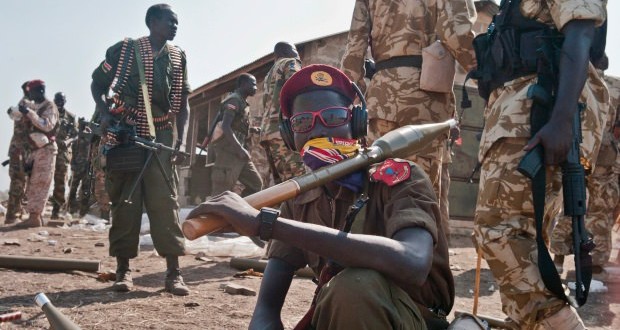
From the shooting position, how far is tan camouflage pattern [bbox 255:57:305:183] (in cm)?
571

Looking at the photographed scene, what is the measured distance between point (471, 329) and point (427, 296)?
198 mm

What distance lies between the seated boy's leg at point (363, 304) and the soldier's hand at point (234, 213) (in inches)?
11.7

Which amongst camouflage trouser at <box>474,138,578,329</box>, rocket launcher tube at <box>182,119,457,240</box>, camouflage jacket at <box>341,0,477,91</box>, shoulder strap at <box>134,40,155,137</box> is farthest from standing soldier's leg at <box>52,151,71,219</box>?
rocket launcher tube at <box>182,119,457,240</box>

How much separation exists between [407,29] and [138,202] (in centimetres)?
239

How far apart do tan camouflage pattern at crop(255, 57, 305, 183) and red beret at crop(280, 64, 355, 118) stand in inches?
129

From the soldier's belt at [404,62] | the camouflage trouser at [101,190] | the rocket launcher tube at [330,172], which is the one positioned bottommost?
the camouflage trouser at [101,190]

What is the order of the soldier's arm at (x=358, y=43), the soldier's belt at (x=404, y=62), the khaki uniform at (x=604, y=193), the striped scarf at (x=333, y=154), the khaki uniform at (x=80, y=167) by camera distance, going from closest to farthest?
the striped scarf at (x=333, y=154) < the soldier's belt at (x=404, y=62) < the soldier's arm at (x=358, y=43) < the khaki uniform at (x=604, y=193) < the khaki uniform at (x=80, y=167)

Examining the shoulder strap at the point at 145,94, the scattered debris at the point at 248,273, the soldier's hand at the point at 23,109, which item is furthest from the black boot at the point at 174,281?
the soldier's hand at the point at 23,109

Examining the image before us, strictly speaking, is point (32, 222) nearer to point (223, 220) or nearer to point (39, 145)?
point (39, 145)

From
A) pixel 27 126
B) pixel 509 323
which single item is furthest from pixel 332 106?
pixel 27 126

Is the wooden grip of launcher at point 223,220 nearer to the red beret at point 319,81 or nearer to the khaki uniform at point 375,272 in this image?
the khaki uniform at point 375,272

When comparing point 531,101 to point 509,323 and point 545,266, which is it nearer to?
point 545,266

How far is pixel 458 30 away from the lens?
3.61 m

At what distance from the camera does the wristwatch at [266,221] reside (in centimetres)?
161
